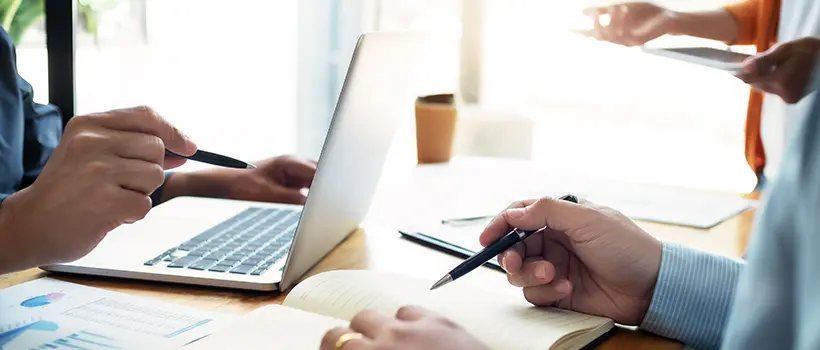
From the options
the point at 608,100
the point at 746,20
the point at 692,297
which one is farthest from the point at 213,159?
the point at 608,100

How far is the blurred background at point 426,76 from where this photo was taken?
82.1 inches

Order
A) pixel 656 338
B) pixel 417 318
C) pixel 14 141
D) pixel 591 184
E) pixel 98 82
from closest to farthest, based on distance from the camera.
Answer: pixel 417 318, pixel 656 338, pixel 14 141, pixel 591 184, pixel 98 82

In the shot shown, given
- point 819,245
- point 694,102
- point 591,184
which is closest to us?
point 819,245

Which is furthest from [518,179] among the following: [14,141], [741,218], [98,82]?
[98,82]

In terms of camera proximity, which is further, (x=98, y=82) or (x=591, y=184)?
(x=98, y=82)

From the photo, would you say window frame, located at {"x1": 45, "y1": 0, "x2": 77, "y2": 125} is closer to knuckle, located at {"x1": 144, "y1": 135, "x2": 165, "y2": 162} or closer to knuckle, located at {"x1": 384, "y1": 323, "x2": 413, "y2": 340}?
knuckle, located at {"x1": 144, "y1": 135, "x2": 165, "y2": 162}

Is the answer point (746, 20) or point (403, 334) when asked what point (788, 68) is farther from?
point (746, 20)

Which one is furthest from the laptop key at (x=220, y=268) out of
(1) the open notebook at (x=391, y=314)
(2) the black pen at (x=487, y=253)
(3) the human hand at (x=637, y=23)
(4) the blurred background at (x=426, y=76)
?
(4) the blurred background at (x=426, y=76)

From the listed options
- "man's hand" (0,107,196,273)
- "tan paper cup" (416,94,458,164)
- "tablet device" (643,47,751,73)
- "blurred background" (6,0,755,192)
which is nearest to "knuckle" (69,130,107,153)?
"man's hand" (0,107,196,273)

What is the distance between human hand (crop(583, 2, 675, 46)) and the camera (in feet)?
5.22

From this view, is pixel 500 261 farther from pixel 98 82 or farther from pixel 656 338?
pixel 98 82

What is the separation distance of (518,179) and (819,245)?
3.44ft

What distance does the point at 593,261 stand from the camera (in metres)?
0.79

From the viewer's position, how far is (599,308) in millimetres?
765
